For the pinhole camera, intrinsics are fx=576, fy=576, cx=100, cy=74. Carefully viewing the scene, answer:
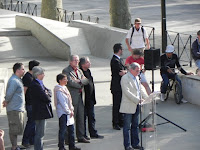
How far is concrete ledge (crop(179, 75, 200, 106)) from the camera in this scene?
14.1 m

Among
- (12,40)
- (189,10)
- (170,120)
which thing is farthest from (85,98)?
(189,10)

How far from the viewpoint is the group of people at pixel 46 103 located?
10273 mm

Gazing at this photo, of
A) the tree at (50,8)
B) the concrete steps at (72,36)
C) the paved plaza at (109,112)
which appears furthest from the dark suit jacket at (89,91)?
the tree at (50,8)

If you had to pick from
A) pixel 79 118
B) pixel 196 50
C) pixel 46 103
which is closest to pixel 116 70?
pixel 79 118

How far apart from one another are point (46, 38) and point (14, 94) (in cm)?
1144

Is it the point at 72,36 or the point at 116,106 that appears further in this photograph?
the point at 72,36

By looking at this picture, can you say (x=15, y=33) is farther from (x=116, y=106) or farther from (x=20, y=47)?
(x=116, y=106)

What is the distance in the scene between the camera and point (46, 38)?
22000mm

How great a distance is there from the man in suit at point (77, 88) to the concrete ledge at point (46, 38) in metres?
9.18

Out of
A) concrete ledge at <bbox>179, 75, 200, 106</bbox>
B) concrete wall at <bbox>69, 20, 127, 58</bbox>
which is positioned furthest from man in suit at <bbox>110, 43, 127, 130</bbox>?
concrete wall at <bbox>69, 20, 127, 58</bbox>

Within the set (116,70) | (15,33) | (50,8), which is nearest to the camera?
(116,70)

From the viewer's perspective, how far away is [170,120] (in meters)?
12.8

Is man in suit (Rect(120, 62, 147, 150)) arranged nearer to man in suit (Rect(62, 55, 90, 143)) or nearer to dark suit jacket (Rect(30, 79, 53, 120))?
man in suit (Rect(62, 55, 90, 143))

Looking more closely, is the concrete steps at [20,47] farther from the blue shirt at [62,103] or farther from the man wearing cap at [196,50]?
the blue shirt at [62,103]
